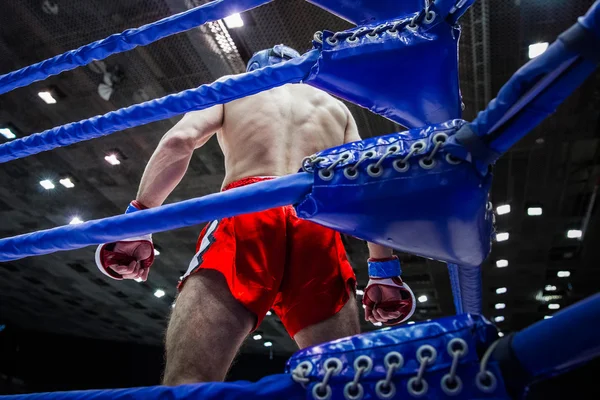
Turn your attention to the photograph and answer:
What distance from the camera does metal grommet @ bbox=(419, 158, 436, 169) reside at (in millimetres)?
669

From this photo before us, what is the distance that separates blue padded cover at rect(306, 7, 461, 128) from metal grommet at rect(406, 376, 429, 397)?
55 centimetres

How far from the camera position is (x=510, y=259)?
6.21m

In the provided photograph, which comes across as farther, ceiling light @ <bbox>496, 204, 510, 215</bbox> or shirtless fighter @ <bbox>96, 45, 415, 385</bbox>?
ceiling light @ <bbox>496, 204, 510, 215</bbox>

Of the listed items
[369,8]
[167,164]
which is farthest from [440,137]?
[167,164]

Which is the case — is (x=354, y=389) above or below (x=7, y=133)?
below

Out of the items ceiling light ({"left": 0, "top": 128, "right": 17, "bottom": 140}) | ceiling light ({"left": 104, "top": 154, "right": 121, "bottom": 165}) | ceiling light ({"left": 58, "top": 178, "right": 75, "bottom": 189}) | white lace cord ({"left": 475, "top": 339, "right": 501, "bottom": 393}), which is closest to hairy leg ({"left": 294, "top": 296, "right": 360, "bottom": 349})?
white lace cord ({"left": 475, "top": 339, "right": 501, "bottom": 393})

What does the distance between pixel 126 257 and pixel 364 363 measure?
2.58 ft

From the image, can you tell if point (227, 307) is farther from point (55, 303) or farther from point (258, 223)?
point (55, 303)

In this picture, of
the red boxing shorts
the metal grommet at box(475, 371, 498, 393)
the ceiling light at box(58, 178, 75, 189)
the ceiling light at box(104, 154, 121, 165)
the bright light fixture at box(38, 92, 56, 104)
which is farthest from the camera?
the ceiling light at box(58, 178, 75, 189)

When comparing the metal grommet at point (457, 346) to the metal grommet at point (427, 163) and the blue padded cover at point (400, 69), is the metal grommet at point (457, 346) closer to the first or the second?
the metal grommet at point (427, 163)

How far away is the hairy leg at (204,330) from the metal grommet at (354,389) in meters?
0.43

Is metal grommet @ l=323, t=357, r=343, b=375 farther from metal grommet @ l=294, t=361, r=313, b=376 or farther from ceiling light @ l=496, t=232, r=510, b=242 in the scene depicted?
ceiling light @ l=496, t=232, r=510, b=242

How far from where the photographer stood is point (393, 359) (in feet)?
1.77

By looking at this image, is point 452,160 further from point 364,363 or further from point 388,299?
point 388,299
